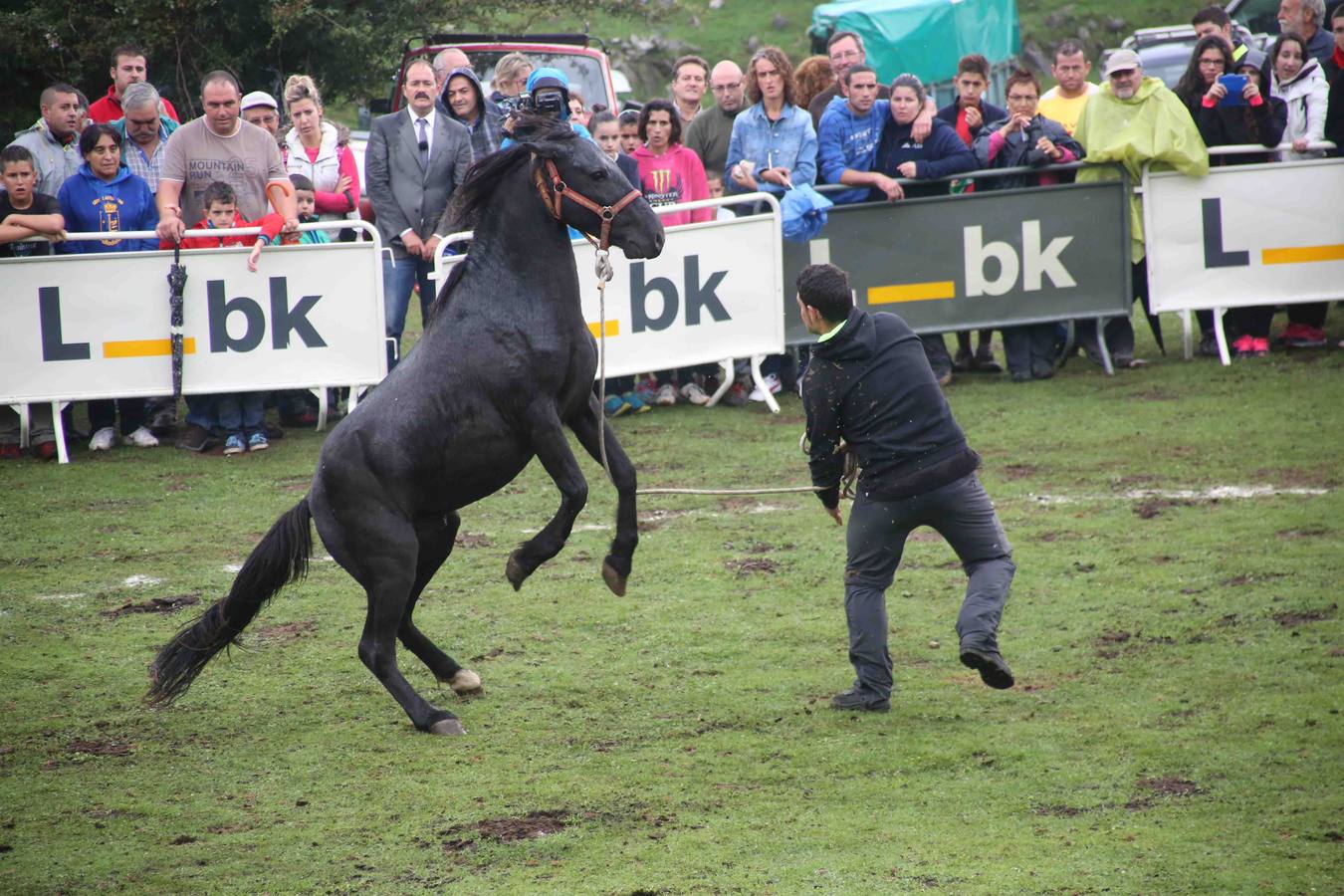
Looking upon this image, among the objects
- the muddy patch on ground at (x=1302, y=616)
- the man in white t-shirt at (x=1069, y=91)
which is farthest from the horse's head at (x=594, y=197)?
the man in white t-shirt at (x=1069, y=91)

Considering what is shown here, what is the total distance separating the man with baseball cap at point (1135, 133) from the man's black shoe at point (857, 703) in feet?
23.2

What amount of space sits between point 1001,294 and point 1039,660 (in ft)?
19.8

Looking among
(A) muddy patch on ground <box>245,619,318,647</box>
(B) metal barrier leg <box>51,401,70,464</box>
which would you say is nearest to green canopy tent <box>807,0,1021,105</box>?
(B) metal barrier leg <box>51,401,70,464</box>

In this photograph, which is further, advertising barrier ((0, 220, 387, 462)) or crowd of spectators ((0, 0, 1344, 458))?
crowd of spectators ((0, 0, 1344, 458))

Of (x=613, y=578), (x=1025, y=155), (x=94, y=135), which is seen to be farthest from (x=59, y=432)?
(x=1025, y=155)

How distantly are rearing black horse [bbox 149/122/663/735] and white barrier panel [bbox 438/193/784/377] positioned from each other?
5.06m

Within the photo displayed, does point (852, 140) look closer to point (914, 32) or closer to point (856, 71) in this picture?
point (856, 71)

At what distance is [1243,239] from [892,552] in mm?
7319

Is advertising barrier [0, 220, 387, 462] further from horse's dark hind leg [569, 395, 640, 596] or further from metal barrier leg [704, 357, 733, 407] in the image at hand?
horse's dark hind leg [569, 395, 640, 596]

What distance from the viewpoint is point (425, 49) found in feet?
48.5

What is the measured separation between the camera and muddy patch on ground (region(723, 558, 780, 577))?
8086 millimetres

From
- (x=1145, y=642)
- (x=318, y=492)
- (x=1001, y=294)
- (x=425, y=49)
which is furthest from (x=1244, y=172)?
(x=318, y=492)

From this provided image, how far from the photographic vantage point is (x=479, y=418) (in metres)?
6.02

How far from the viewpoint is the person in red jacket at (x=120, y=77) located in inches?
443
